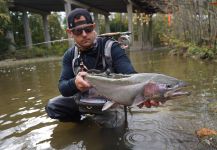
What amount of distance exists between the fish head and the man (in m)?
0.78

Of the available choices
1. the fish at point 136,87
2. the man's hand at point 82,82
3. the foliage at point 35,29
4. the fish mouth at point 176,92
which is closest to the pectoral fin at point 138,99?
the fish at point 136,87

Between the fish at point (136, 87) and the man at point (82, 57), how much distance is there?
17 cm

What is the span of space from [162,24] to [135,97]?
1447 inches

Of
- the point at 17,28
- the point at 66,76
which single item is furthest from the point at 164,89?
the point at 17,28

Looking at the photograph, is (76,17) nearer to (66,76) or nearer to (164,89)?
(66,76)

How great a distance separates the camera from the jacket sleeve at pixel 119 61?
3.95m

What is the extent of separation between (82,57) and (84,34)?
0.40 m

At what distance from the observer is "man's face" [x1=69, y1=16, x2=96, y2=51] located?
391 cm

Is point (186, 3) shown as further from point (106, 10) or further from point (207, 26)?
point (106, 10)

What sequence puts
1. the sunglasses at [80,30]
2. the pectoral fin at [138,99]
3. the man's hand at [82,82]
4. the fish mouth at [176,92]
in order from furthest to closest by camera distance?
the sunglasses at [80,30] < the man's hand at [82,82] < the pectoral fin at [138,99] < the fish mouth at [176,92]

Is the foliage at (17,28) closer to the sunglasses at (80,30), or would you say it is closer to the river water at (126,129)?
the river water at (126,129)

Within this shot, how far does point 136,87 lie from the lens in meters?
3.20

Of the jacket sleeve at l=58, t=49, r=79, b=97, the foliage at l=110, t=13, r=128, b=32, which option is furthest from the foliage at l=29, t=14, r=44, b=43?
the jacket sleeve at l=58, t=49, r=79, b=97

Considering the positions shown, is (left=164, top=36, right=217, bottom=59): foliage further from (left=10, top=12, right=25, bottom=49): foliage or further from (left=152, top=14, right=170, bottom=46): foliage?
(left=152, top=14, right=170, bottom=46): foliage
